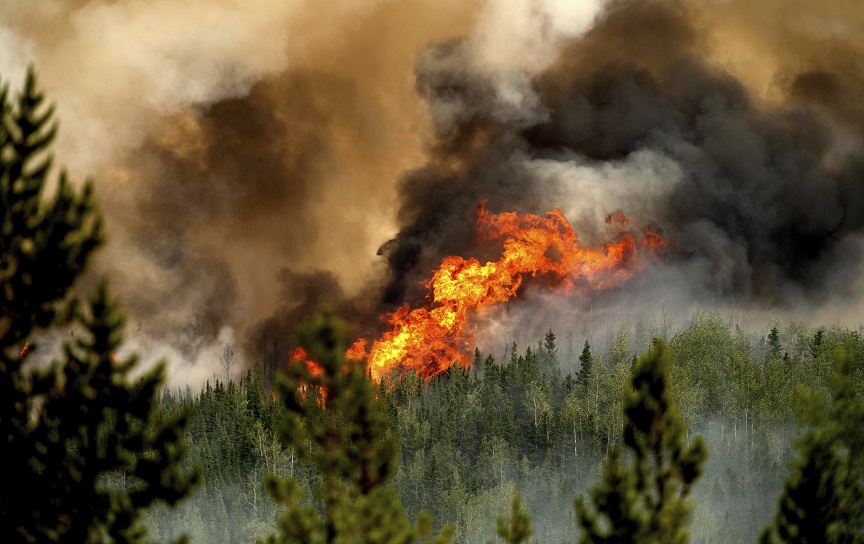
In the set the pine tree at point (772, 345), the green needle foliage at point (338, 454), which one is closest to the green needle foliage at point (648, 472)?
the green needle foliage at point (338, 454)

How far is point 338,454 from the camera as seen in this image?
3119 cm

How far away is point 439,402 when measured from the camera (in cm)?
18462

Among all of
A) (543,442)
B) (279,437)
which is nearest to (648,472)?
(279,437)

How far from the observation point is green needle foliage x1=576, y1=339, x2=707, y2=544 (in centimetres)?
3784

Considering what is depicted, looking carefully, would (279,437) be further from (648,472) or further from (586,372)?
(586,372)

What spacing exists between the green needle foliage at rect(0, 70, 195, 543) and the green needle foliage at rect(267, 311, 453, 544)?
11615 mm

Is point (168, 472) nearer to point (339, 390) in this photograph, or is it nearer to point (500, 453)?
point (339, 390)

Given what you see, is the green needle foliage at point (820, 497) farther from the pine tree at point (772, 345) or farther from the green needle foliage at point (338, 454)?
the pine tree at point (772, 345)

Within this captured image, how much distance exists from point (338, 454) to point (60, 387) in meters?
14.2

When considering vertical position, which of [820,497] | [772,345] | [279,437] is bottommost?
[820,497]

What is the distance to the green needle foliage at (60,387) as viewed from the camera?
59.1 ft

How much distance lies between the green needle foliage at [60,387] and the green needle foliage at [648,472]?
24.5 m

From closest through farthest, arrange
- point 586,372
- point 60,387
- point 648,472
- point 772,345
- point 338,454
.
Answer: point 60,387, point 338,454, point 648,472, point 586,372, point 772,345

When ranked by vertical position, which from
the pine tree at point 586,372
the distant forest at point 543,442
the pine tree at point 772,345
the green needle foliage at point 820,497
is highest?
the pine tree at point 772,345
